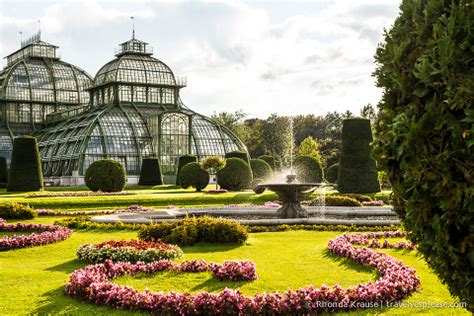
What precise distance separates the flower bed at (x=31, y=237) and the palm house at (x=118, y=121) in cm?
3324

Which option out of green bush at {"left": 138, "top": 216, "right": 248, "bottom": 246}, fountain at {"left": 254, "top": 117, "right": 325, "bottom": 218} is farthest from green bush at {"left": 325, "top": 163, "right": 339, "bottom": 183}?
green bush at {"left": 138, "top": 216, "right": 248, "bottom": 246}

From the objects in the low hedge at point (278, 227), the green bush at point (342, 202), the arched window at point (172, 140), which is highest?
the arched window at point (172, 140)

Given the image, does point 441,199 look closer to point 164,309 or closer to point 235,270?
point 164,309

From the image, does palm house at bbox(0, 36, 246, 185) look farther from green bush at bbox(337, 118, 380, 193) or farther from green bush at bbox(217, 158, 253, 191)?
green bush at bbox(337, 118, 380, 193)

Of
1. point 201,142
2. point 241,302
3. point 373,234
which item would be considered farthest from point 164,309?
Result: point 201,142

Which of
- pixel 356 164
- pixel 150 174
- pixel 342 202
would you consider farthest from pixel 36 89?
pixel 342 202

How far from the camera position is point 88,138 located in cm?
5078

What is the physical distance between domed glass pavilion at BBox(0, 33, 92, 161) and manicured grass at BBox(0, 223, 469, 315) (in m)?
53.3

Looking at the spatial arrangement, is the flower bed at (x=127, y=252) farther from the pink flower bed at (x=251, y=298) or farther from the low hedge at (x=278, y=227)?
the low hedge at (x=278, y=227)

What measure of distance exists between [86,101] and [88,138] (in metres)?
21.6

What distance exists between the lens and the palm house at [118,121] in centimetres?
5201

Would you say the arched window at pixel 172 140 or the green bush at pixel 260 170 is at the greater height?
the arched window at pixel 172 140

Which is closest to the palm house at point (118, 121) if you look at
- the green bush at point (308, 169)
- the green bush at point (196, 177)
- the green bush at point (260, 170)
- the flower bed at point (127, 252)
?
the green bush at point (260, 170)

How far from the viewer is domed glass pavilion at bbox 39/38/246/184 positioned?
5184cm
